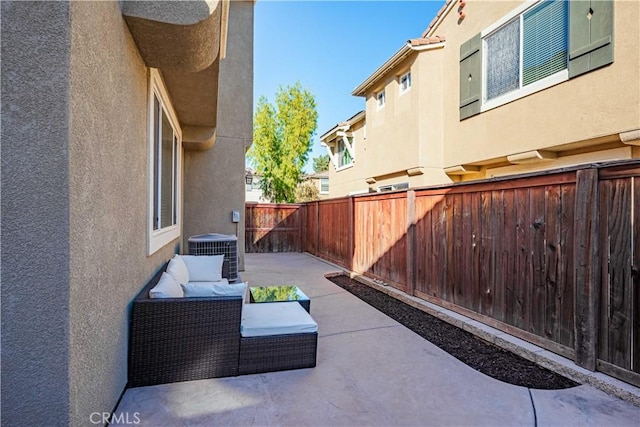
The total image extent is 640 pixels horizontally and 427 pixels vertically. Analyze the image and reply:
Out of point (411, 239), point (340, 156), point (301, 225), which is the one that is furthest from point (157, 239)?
point (340, 156)

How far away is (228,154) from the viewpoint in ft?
26.1

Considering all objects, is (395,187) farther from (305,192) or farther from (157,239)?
(305,192)

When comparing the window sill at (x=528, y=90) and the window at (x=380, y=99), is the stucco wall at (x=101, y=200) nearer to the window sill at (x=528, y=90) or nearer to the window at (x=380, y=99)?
the window sill at (x=528, y=90)

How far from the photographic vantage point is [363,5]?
9.26m

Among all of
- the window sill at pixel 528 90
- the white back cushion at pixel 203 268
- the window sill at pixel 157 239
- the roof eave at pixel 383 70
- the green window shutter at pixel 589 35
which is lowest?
the white back cushion at pixel 203 268

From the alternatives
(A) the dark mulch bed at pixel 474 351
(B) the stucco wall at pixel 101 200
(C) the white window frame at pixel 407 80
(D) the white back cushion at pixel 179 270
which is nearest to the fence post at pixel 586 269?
(A) the dark mulch bed at pixel 474 351

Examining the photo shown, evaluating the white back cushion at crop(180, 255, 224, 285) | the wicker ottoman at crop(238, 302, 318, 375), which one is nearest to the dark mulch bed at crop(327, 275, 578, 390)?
the wicker ottoman at crop(238, 302, 318, 375)

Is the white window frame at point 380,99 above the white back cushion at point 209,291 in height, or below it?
above

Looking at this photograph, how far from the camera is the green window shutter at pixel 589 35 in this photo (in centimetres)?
550

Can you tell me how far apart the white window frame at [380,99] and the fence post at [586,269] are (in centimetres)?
856

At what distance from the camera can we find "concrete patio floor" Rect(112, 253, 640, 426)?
2551 millimetres

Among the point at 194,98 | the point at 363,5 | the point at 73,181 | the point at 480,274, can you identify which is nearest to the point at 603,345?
the point at 480,274

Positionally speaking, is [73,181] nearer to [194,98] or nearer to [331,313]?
[194,98]

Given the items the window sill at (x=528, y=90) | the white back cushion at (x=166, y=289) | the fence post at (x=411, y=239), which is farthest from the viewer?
the window sill at (x=528, y=90)
